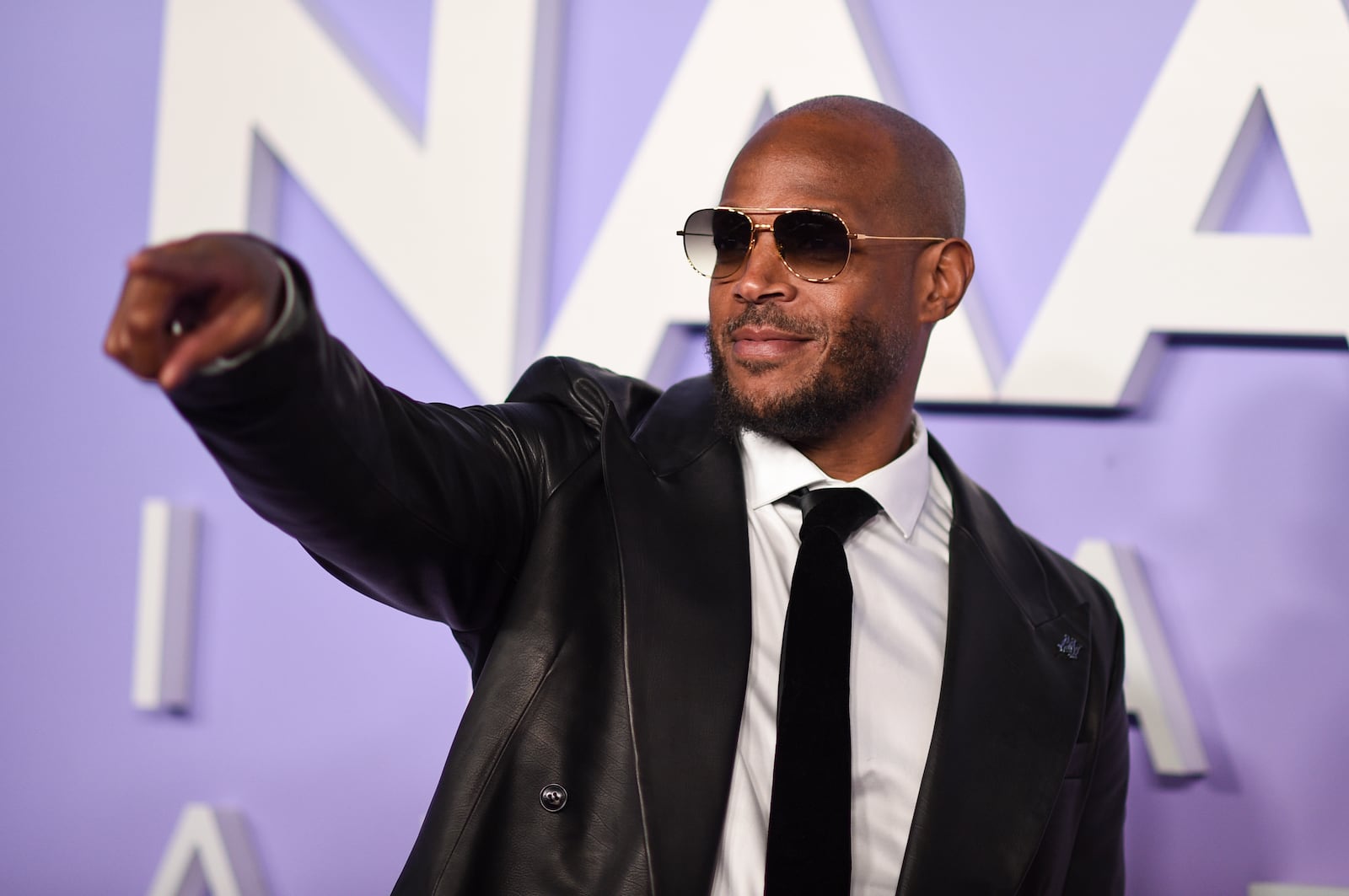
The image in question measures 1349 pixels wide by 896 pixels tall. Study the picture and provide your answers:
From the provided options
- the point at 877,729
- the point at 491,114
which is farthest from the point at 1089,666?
the point at 491,114

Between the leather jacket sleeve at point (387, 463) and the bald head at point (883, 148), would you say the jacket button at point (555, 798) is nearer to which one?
the leather jacket sleeve at point (387, 463)

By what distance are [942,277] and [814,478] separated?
55 centimetres

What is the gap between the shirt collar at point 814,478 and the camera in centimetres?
203

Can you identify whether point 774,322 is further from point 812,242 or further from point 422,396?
point 422,396

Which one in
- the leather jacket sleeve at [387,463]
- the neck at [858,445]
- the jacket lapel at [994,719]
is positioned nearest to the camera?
the leather jacket sleeve at [387,463]

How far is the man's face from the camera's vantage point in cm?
209

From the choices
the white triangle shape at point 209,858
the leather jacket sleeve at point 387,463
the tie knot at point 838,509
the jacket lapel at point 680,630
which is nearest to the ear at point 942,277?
the tie knot at point 838,509

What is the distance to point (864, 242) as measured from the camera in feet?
7.08

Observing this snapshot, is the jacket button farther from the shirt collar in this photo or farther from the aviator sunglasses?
the aviator sunglasses

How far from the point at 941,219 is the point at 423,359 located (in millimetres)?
1351

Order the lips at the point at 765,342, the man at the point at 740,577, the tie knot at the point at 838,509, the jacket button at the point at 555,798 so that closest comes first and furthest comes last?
the man at the point at 740,577 < the jacket button at the point at 555,798 < the tie knot at the point at 838,509 < the lips at the point at 765,342

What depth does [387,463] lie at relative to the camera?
1.54 m

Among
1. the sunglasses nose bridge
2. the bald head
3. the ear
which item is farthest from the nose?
the ear

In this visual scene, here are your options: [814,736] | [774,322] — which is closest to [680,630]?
[814,736]
